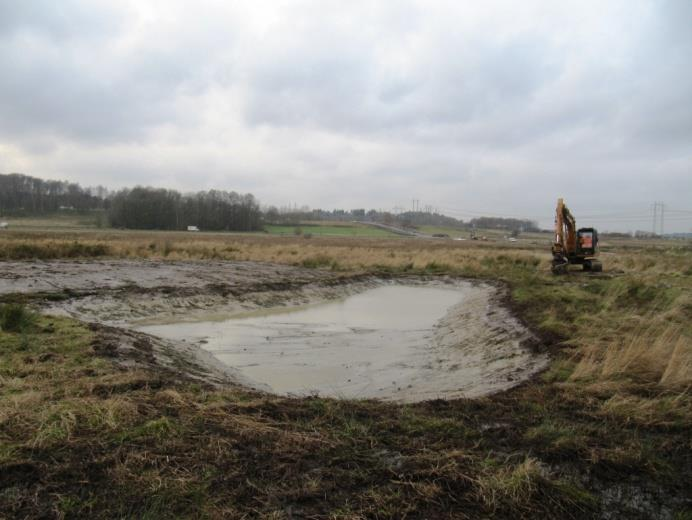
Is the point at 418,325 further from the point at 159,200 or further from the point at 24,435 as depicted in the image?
the point at 159,200

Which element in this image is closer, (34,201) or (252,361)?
(252,361)

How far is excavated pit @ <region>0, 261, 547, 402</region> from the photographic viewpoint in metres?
8.66

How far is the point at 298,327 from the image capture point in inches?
554

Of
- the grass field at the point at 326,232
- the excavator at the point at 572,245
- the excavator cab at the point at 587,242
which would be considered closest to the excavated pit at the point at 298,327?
the excavator at the point at 572,245

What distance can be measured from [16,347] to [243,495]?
583cm

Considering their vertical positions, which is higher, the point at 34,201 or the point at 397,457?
the point at 34,201

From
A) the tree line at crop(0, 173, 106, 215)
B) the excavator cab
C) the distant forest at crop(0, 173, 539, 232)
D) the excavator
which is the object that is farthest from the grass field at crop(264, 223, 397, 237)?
the excavator cab

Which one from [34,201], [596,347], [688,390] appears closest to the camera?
[688,390]

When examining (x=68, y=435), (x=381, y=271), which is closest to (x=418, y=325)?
(x=68, y=435)

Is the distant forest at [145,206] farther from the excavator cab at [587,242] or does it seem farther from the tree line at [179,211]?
the excavator cab at [587,242]

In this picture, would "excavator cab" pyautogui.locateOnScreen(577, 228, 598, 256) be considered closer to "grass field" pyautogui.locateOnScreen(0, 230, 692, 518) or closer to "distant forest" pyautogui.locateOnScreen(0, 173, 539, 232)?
"grass field" pyautogui.locateOnScreen(0, 230, 692, 518)

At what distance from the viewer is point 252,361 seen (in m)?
10.2

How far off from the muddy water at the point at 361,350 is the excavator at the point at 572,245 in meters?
10.8

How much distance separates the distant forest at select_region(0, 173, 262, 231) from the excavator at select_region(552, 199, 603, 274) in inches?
3497
